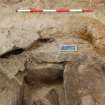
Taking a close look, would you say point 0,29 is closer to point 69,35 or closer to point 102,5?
point 69,35

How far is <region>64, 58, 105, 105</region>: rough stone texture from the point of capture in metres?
1.96

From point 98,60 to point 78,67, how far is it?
19 cm

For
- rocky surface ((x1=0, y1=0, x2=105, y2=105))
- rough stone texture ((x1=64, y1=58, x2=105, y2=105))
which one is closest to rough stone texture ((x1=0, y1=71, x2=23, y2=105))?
rocky surface ((x1=0, y1=0, x2=105, y2=105))

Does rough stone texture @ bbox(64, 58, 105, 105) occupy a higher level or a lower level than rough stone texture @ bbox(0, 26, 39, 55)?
lower

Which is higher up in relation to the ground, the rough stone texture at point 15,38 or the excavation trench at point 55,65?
the rough stone texture at point 15,38

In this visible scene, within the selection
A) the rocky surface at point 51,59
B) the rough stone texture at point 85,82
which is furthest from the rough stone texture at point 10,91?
the rough stone texture at point 85,82

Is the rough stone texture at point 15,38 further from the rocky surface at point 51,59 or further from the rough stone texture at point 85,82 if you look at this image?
the rough stone texture at point 85,82

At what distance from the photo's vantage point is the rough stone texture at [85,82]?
6.42 feet

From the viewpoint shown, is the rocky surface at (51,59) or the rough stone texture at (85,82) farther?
the rocky surface at (51,59)

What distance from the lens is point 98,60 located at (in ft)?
7.57

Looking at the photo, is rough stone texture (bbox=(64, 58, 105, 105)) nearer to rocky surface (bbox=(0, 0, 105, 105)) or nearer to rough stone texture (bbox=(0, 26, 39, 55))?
rocky surface (bbox=(0, 0, 105, 105))

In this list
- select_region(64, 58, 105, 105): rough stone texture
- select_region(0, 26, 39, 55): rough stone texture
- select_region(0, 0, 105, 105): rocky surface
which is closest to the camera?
select_region(64, 58, 105, 105): rough stone texture

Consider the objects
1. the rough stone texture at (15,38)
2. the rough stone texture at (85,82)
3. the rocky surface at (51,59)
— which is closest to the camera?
the rough stone texture at (85,82)

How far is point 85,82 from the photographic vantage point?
2.08 metres
